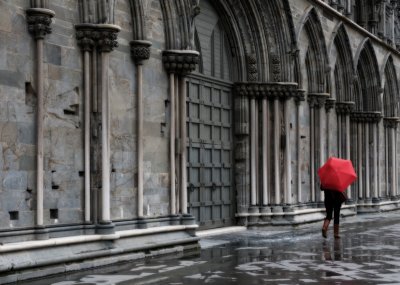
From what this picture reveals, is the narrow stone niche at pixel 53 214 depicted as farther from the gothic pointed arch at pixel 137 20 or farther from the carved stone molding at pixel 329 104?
the carved stone molding at pixel 329 104

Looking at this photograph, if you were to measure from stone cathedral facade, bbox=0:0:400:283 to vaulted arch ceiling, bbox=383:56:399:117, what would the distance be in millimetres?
6751

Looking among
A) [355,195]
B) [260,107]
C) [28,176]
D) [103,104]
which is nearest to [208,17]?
[260,107]

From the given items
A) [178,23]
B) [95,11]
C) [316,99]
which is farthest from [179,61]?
[316,99]

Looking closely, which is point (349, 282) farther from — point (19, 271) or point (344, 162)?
point (344, 162)

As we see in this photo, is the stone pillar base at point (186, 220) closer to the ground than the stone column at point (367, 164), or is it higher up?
closer to the ground

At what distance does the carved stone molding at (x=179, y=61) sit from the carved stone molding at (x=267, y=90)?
4.75 m

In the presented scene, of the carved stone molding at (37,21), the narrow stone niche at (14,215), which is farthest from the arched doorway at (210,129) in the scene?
the narrow stone niche at (14,215)

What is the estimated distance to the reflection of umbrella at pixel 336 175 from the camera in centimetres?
1606

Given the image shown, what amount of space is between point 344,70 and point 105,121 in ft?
48.0

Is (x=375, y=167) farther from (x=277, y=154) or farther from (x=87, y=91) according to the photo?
(x=87, y=91)

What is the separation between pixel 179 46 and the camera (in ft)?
48.0

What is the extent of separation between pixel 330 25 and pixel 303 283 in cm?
1504

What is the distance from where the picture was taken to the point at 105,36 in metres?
12.4

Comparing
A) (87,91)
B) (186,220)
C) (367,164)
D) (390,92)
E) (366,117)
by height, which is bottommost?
(186,220)
